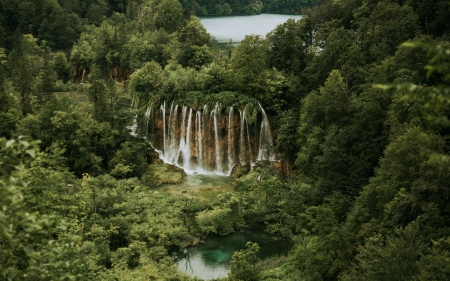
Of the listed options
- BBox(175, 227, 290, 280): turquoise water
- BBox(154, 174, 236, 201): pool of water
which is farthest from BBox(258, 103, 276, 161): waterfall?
→ BBox(175, 227, 290, 280): turquoise water

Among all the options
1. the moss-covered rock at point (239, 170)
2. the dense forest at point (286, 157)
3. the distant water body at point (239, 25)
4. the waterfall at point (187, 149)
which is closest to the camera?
the dense forest at point (286, 157)

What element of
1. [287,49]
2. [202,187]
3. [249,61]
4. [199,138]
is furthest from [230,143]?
[287,49]

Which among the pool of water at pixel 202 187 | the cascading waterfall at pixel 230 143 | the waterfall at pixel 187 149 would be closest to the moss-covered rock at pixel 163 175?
the pool of water at pixel 202 187

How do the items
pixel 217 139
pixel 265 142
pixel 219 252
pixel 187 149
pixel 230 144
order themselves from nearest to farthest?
pixel 219 252 < pixel 230 144 < pixel 217 139 < pixel 265 142 < pixel 187 149

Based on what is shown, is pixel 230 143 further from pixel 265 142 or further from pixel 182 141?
pixel 182 141

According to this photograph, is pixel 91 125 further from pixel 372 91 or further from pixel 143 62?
pixel 372 91

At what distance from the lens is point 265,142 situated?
33.4m

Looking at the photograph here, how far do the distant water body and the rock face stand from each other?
3563 cm

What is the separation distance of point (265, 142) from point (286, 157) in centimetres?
293

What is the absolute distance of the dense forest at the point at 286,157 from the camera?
48.9 feet

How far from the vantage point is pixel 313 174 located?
84.3 feet

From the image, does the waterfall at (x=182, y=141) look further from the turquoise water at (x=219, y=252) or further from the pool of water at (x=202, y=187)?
the turquoise water at (x=219, y=252)

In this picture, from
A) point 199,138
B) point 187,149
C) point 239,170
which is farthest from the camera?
point 187,149

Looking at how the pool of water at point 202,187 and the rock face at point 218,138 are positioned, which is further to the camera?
the rock face at point 218,138
